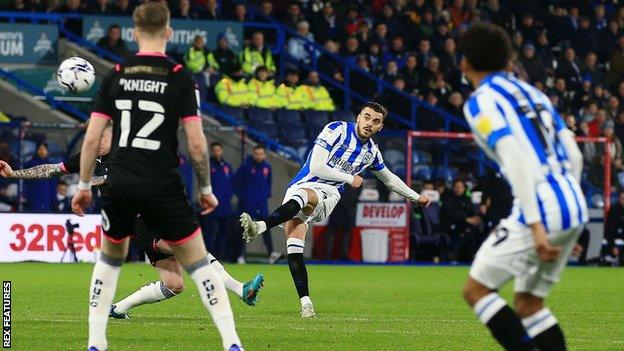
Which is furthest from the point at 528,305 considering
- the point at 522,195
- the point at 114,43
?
the point at 114,43

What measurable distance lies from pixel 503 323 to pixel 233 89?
20.9 metres

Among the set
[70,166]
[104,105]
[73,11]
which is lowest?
[70,166]

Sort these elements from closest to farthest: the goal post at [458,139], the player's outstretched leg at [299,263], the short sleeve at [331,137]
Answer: the player's outstretched leg at [299,263]
the short sleeve at [331,137]
the goal post at [458,139]

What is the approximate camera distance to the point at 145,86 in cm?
841

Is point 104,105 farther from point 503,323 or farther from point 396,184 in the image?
point 396,184

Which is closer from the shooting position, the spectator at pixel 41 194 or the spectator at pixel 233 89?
the spectator at pixel 41 194

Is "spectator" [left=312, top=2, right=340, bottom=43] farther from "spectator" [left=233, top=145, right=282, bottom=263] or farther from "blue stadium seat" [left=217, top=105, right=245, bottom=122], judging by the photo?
"spectator" [left=233, top=145, right=282, bottom=263]

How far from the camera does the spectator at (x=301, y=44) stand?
30.2 metres

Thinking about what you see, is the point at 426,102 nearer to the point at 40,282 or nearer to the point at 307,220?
the point at 40,282

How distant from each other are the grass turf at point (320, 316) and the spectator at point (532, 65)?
11160 millimetres

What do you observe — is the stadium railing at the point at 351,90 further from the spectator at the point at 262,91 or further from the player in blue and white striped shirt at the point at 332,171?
Result: the player in blue and white striped shirt at the point at 332,171

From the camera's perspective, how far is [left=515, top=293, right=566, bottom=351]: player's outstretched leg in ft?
24.4

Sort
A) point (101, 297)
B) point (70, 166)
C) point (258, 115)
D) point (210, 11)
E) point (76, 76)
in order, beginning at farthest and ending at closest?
point (210, 11)
point (258, 115)
point (76, 76)
point (70, 166)
point (101, 297)

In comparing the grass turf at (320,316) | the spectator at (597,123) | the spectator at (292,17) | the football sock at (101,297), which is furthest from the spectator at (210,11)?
the football sock at (101,297)
